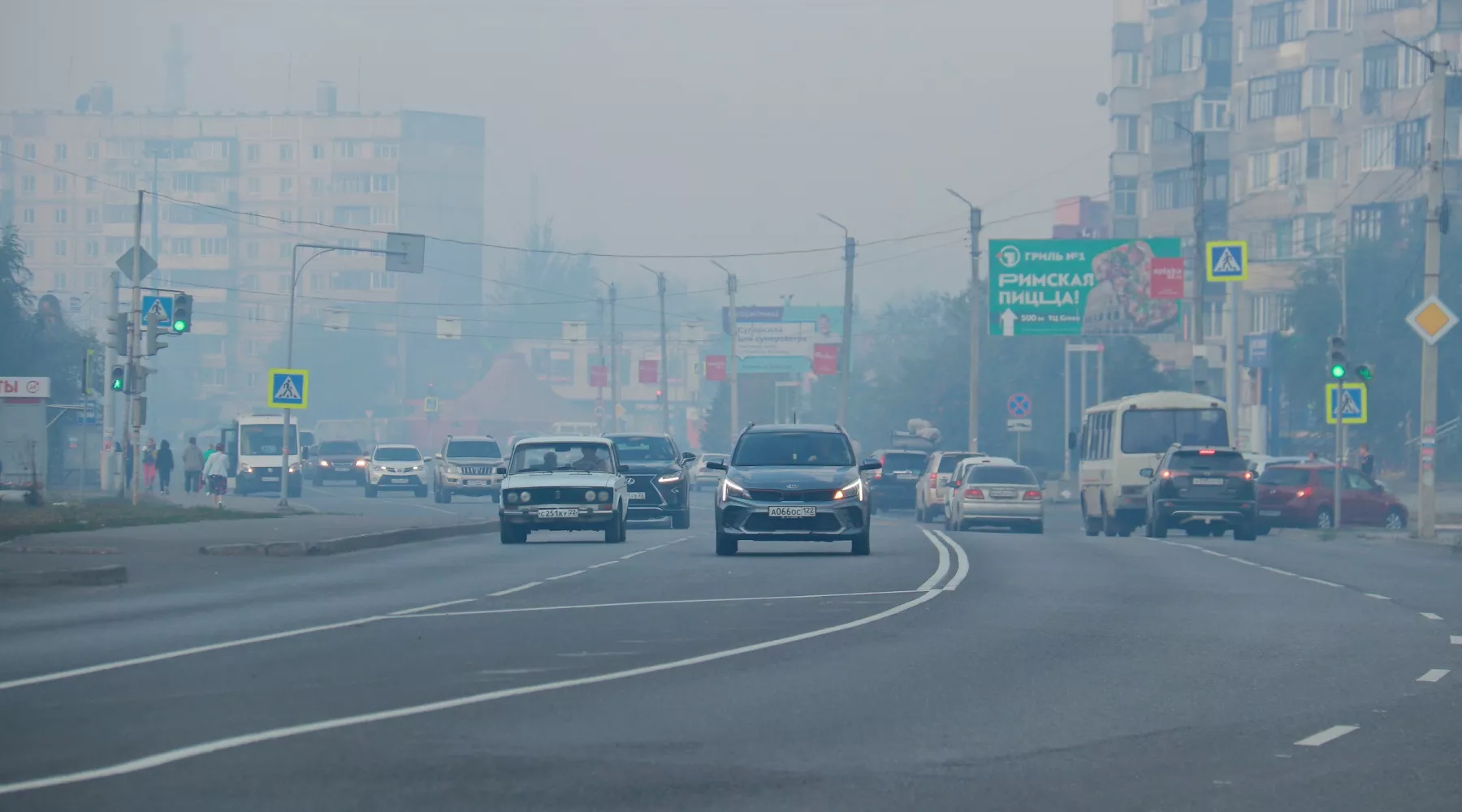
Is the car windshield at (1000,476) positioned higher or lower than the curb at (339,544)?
higher

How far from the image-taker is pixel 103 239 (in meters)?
176

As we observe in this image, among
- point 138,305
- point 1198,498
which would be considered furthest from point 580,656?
point 138,305

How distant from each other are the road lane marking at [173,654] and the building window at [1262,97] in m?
79.8

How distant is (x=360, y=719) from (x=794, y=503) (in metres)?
14.5

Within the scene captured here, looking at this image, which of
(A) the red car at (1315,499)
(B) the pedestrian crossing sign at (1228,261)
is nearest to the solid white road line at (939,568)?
(A) the red car at (1315,499)

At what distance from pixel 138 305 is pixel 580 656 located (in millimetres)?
30040

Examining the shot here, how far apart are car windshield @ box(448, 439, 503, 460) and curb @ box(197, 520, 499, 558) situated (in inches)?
884

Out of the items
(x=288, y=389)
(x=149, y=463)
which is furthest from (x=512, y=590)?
(x=149, y=463)

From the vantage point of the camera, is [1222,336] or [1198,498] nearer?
[1198,498]

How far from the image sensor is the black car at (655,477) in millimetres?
35875

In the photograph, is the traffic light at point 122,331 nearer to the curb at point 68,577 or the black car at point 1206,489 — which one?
the curb at point 68,577

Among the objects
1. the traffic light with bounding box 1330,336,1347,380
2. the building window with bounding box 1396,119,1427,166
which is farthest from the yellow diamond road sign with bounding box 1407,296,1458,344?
the building window with bounding box 1396,119,1427,166

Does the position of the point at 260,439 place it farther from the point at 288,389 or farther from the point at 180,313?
the point at 180,313

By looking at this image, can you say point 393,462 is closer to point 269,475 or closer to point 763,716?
point 269,475
